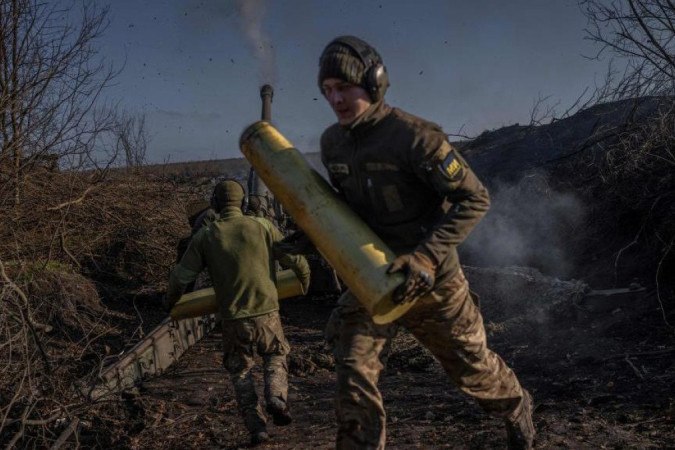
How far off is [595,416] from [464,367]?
1.46 metres

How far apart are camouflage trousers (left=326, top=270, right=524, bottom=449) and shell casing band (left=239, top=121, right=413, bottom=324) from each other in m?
0.28

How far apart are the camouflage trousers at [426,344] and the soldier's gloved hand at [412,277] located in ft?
0.87

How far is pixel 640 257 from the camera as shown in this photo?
6.90m

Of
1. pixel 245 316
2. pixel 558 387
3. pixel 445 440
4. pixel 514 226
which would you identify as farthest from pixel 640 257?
pixel 245 316

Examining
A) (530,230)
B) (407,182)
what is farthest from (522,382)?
(530,230)

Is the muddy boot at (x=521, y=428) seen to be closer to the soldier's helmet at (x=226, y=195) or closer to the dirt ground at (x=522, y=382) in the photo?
the dirt ground at (x=522, y=382)

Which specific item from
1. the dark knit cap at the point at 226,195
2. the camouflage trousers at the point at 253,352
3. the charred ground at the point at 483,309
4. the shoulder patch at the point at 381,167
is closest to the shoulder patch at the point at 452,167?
the shoulder patch at the point at 381,167

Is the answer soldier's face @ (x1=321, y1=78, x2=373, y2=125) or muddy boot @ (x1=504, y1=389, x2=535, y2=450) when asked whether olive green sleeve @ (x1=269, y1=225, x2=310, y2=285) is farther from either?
muddy boot @ (x1=504, y1=389, x2=535, y2=450)

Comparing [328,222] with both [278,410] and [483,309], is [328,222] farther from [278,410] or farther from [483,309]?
[483,309]

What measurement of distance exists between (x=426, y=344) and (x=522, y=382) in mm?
2254

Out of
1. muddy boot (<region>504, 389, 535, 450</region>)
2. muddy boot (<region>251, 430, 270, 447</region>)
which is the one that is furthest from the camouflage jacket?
muddy boot (<region>251, 430, 270, 447</region>)

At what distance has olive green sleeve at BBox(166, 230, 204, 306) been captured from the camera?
425 cm

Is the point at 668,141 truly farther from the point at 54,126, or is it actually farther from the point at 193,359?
the point at 54,126

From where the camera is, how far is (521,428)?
3.04 metres
